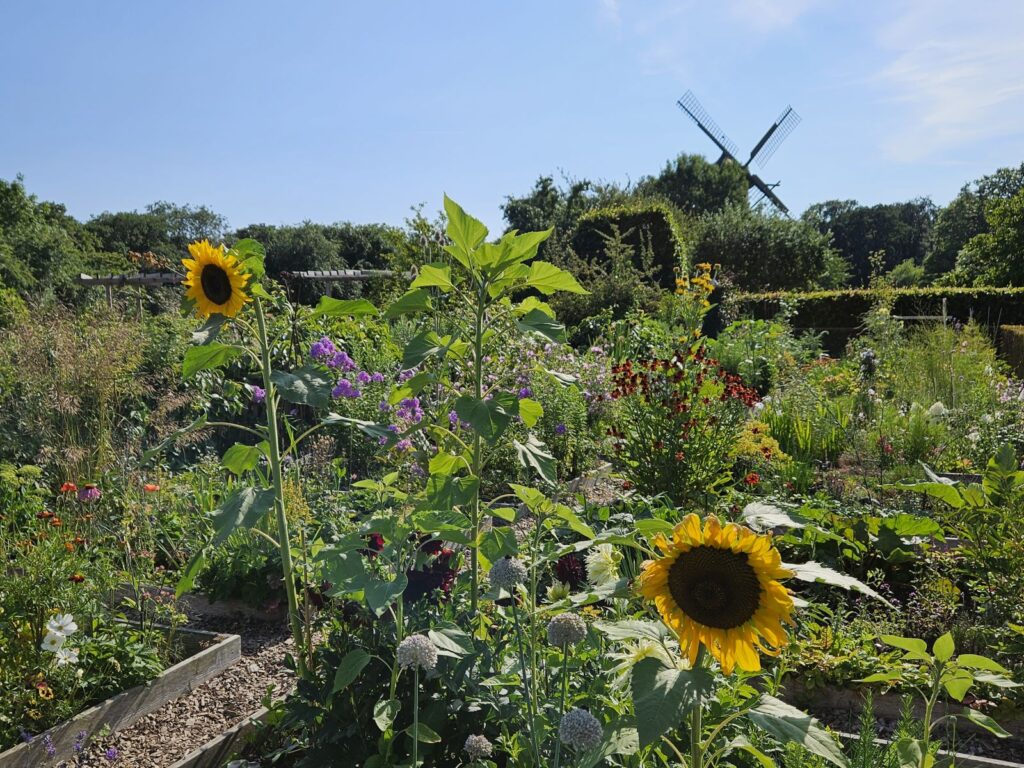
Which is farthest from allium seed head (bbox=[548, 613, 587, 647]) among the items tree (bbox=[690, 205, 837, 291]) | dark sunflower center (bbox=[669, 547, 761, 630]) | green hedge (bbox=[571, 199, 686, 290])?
tree (bbox=[690, 205, 837, 291])

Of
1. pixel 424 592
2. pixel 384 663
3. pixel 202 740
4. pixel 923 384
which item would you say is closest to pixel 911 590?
pixel 424 592

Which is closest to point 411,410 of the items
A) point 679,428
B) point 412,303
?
point 679,428

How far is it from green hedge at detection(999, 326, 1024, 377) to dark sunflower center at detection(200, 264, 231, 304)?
409 inches

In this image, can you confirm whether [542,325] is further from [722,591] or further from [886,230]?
[886,230]

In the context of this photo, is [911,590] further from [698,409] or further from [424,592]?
[424,592]

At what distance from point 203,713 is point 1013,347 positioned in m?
11.3

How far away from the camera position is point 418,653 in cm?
128

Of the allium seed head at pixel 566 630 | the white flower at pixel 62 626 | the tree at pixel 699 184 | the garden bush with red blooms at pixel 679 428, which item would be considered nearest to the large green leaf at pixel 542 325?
the allium seed head at pixel 566 630

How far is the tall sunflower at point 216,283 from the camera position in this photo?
5.90ft

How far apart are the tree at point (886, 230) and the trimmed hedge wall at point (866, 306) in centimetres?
4404

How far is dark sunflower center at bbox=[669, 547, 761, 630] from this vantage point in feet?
3.60

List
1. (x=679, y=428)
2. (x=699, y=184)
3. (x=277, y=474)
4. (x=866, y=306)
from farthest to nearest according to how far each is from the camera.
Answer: (x=699, y=184), (x=866, y=306), (x=679, y=428), (x=277, y=474)

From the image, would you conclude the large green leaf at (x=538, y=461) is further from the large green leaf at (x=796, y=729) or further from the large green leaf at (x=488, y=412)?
the large green leaf at (x=796, y=729)

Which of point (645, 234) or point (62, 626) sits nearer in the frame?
point (62, 626)
